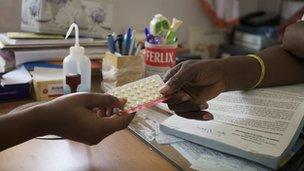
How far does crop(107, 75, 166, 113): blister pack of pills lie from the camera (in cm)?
58

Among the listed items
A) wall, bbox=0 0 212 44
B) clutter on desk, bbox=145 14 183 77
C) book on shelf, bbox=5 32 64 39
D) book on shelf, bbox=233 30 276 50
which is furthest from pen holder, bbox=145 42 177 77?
book on shelf, bbox=233 30 276 50

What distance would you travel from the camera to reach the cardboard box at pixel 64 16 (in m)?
0.93

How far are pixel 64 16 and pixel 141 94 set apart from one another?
45cm

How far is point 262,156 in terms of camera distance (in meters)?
0.53

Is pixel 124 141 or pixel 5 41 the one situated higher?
pixel 5 41

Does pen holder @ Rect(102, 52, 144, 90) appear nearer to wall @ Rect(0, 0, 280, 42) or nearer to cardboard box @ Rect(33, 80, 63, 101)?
cardboard box @ Rect(33, 80, 63, 101)

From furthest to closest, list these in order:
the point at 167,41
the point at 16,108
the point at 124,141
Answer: the point at 167,41 → the point at 16,108 → the point at 124,141

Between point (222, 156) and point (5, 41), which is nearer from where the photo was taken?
point (222, 156)

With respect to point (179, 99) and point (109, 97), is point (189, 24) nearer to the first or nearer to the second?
point (179, 99)

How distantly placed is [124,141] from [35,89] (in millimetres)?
284

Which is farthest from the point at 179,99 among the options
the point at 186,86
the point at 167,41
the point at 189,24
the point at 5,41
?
the point at 189,24

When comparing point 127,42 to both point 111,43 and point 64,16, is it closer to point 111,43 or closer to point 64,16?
point 111,43

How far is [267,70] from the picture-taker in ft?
2.65

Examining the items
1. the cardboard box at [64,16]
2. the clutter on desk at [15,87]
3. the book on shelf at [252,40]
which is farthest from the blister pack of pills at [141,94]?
the book on shelf at [252,40]
